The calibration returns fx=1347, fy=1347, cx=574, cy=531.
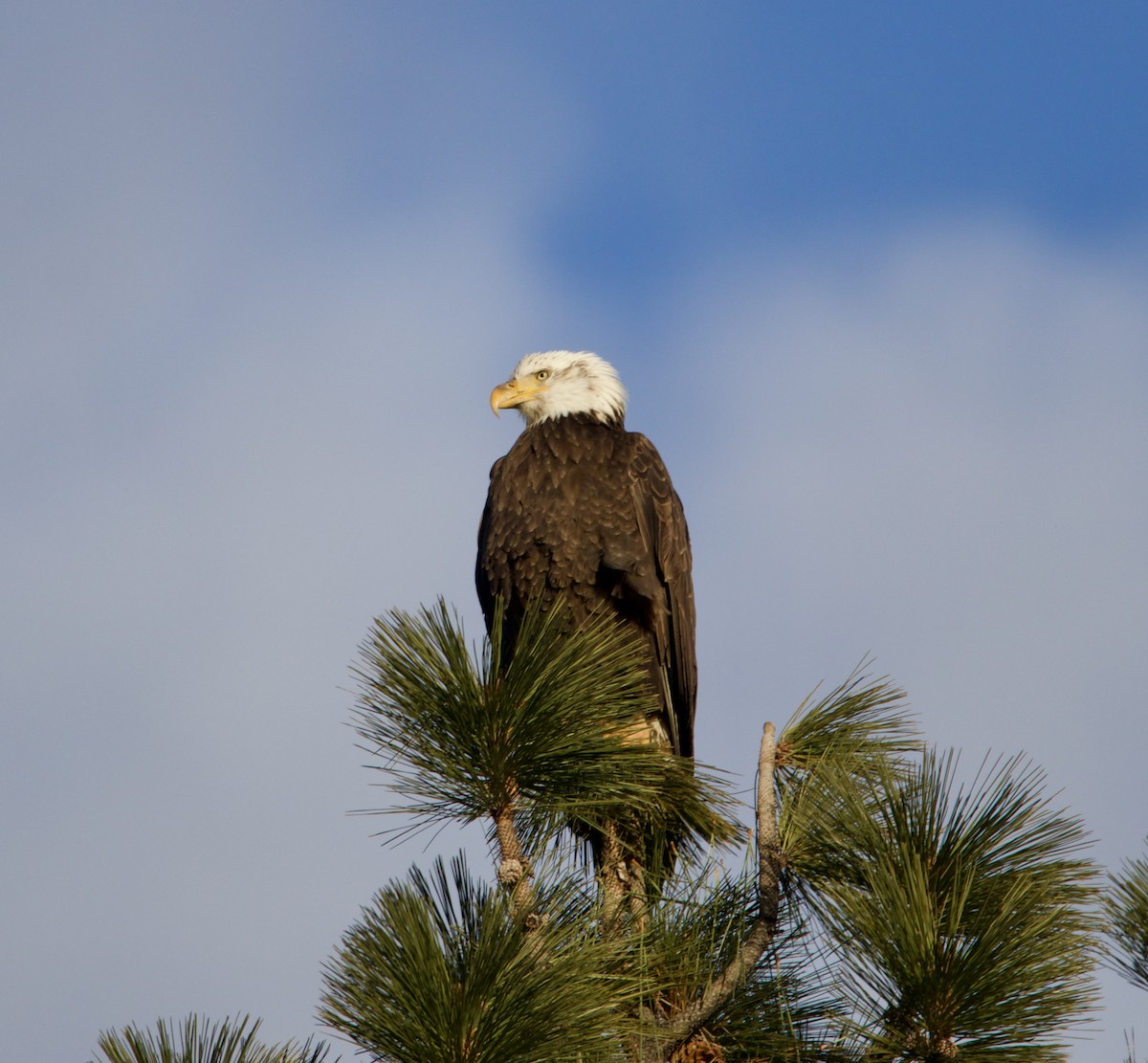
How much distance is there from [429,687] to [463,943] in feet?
1.93

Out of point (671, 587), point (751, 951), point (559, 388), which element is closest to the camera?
point (751, 951)

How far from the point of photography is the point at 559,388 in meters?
5.98

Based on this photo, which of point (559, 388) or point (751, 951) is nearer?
point (751, 951)

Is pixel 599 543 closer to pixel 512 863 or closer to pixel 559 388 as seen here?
pixel 559 388

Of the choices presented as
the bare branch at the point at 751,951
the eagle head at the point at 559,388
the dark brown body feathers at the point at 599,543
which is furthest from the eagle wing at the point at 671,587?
the bare branch at the point at 751,951

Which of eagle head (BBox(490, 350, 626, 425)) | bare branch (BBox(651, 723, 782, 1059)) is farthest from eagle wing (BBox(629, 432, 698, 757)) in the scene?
bare branch (BBox(651, 723, 782, 1059))

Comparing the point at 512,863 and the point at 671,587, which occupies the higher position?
the point at 671,587

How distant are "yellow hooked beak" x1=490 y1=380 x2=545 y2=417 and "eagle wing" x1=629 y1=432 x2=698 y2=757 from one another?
939mm

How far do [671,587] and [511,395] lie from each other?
1408 mm

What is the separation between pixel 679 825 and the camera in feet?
11.8

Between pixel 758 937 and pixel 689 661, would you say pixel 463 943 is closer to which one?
pixel 758 937

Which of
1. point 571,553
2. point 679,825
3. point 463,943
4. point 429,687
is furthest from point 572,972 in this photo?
point 571,553

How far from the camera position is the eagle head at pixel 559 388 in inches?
232

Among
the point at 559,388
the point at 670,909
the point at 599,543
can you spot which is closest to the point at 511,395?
the point at 559,388
